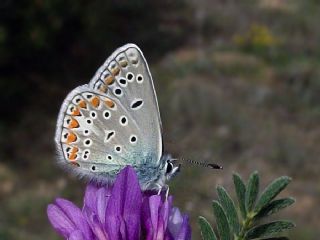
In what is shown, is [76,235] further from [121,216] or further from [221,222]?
[221,222]

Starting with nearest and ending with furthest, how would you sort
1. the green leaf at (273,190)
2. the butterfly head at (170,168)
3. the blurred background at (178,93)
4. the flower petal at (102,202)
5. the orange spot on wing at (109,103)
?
the green leaf at (273,190), the flower petal at (102,202), the butterfly head at (170,168), the orange spot on wing at (109,103), the blurred background at (178,93)

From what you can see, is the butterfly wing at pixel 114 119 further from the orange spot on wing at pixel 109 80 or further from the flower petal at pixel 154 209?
the flower petal at pixel 154 209

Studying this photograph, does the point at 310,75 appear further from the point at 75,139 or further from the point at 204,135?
the point at 75,139

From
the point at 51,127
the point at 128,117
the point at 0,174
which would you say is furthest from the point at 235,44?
the point at 128,117

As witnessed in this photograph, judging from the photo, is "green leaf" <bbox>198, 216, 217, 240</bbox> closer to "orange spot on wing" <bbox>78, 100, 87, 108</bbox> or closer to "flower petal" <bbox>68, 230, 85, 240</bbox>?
"flower petal" <bbox>68, 230, 85, 240</bbox>

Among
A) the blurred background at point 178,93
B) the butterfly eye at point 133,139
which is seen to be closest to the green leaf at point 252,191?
the butterfly eye at point 133,139

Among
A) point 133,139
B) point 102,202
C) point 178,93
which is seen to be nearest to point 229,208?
point 102,202
